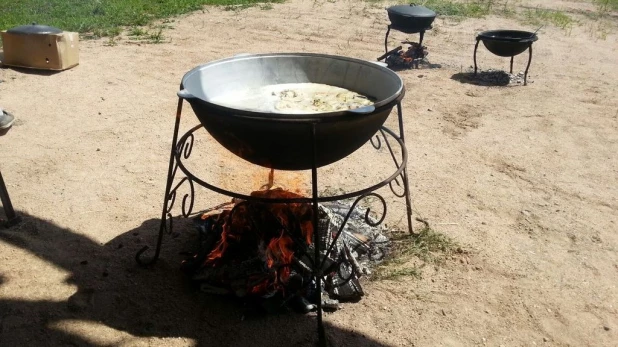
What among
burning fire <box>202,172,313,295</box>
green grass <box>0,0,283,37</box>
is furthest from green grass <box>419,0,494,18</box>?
burning fire <box>202,172,313,295</box>

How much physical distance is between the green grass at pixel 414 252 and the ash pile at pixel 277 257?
0.36 ft

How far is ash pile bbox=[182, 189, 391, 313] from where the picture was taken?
318 centimetres

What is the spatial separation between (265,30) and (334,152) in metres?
Answer: 8.15

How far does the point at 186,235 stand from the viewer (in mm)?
3879

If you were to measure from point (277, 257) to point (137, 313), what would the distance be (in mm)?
889

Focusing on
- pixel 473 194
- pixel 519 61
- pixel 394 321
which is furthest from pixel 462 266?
pixel 519 61

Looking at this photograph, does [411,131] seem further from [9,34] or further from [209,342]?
[9,34]

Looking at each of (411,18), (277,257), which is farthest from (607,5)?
(277,257)

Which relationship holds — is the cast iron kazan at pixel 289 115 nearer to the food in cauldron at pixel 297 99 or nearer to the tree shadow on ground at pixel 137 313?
the food in cauldron at pixel 297 99

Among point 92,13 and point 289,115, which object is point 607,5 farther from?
point 289,115

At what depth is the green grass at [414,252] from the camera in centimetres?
352

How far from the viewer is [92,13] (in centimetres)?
1059

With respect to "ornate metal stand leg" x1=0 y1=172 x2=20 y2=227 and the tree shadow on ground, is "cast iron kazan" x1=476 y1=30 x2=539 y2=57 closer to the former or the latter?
the tree shadow on ground

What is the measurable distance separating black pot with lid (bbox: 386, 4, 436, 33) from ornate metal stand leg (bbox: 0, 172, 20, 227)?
6024mm
